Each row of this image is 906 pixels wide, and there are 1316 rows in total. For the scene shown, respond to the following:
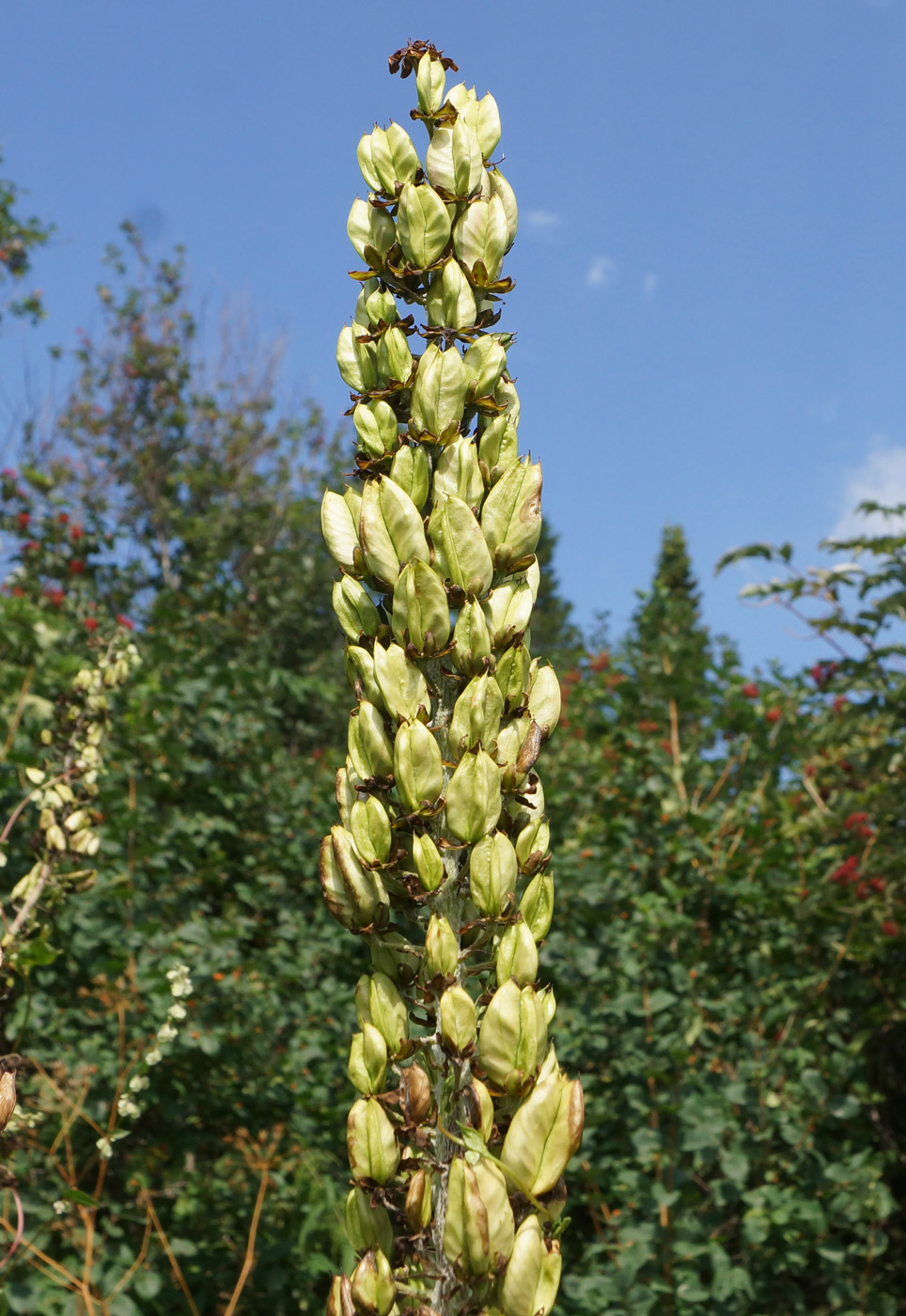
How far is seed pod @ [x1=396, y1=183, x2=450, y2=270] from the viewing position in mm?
1209

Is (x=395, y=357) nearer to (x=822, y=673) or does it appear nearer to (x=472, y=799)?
(x=472, y=799)

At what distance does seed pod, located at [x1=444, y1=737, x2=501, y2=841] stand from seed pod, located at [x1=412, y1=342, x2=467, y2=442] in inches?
16.0

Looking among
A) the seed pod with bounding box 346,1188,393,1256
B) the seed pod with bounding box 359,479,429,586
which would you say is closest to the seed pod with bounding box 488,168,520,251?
the seed pod with bounding box 359,479,429,586

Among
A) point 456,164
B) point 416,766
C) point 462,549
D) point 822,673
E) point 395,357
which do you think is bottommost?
point 416,766

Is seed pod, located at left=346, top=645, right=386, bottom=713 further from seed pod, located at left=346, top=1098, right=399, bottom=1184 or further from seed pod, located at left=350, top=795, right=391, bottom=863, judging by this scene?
seed pod, located at left=346, top=1098, right=399, bottom=1184

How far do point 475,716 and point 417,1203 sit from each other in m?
0.48

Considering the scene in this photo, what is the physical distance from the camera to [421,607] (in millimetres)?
1073

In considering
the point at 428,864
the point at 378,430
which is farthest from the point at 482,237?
the point at 428,864

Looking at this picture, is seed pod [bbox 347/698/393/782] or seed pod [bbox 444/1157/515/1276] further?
seed pod [bbox 347/698/393/782]

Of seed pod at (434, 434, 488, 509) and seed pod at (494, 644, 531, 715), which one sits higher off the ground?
seed pod at (434, 434, 488, 509)

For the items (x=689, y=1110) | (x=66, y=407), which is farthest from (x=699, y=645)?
(x=66, y=407)

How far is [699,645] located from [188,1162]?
293 cm

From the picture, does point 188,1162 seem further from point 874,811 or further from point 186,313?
point 186,313

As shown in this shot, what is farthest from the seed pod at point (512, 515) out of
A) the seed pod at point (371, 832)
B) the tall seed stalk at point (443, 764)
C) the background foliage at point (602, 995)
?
the background foliage at point (602, 995)
